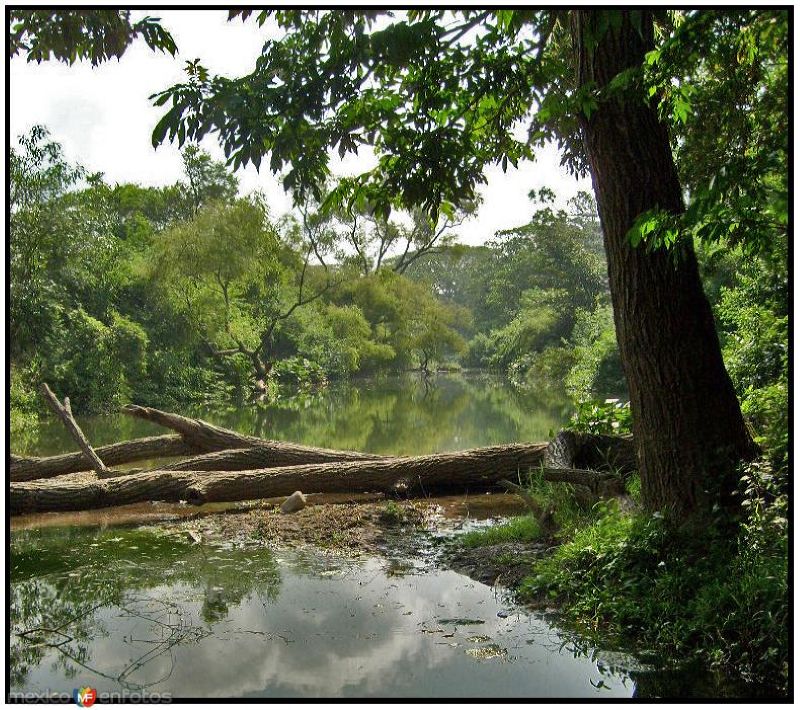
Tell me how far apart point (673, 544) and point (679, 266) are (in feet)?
4.78

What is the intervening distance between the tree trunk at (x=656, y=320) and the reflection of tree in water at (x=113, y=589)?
2329mm

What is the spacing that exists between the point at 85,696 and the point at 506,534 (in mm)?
3171

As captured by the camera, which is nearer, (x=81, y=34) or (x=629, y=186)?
(x=629, y=186)

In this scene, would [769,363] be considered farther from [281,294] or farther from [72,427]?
[281,294]

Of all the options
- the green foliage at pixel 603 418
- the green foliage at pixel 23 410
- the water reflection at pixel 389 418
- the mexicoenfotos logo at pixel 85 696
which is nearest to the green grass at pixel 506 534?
the green foliage at pixel 603 418

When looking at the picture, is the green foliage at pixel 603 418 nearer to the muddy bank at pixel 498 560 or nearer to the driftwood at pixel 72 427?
the muddy bank at pixel 498 560

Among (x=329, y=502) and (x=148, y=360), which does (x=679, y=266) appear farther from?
(x=148, y=360)

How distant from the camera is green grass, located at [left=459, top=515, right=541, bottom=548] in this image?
546 centimetres

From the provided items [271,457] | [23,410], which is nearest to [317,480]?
[271,457]

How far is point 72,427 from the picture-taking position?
23.5 ft

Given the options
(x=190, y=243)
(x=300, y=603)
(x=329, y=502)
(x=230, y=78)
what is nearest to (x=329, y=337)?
(x=190, y=243)

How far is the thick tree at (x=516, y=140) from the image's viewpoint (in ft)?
13.4

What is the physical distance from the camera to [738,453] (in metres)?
4.06

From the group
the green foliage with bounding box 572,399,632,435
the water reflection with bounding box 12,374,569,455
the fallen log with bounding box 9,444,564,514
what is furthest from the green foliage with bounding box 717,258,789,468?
the water reflection with bounding box 12,374,569,455
